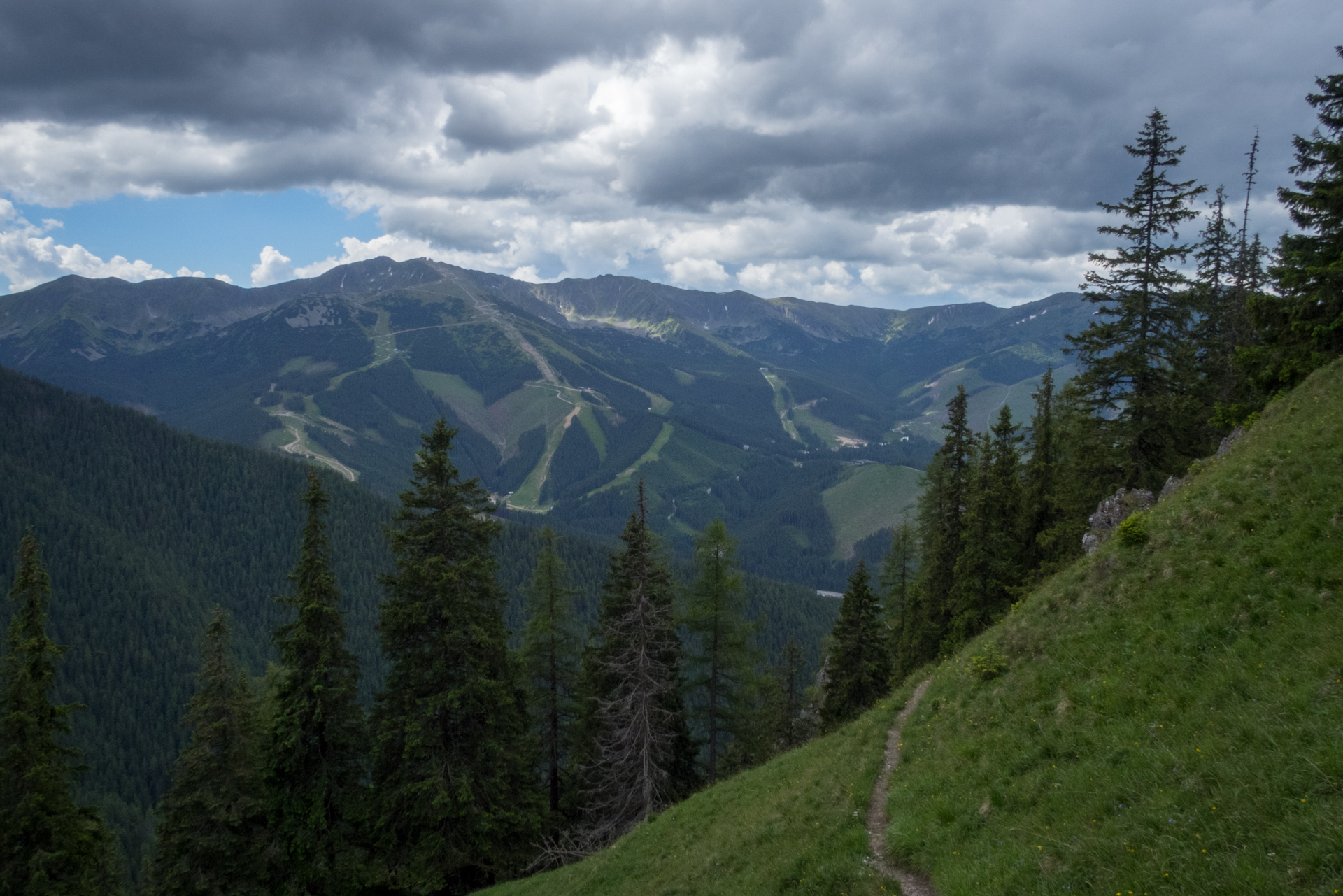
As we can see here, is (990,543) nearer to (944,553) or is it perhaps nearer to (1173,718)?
(944,553)

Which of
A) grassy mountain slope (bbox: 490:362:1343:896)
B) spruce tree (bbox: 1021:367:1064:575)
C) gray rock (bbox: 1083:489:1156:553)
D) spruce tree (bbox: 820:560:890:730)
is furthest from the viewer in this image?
spruce tree (bbox: 820:560:890:730)

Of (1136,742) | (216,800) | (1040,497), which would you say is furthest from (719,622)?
(1136,742)

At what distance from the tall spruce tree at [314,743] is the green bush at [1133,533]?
2875 cm

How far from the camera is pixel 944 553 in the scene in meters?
39.0

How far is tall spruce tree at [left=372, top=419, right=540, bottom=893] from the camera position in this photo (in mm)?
26438

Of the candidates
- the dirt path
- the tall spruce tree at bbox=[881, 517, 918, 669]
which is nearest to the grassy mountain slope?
the dirt path

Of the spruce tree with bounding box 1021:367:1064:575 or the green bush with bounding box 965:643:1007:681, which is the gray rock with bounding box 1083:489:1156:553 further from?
the green bush with bounding box 965:643:1007:681

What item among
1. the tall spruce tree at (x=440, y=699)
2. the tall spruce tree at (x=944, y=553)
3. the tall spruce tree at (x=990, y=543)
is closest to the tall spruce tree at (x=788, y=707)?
the tall spruce tree at (x=944, y=553)

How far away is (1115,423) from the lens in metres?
31.2

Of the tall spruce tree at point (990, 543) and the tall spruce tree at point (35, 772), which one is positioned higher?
the tall spruce tree at point (990, 543)

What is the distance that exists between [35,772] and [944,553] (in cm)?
4309

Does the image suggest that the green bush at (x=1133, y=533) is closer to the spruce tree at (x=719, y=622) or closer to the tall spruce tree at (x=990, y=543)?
the tall spruce tree at (x=990, y=543)

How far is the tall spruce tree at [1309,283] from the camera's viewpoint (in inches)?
952

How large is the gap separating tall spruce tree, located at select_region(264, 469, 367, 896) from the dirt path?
2237cm
